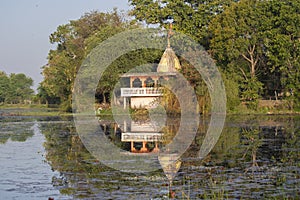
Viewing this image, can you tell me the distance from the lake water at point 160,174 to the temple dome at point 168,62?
83.1 ft

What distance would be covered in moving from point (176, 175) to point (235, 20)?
103 ft

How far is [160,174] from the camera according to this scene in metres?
13.1

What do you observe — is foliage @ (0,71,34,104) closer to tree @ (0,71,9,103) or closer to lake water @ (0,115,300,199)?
tree @ (0,71,9,103)

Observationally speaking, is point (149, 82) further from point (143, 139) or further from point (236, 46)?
point (143, 139)

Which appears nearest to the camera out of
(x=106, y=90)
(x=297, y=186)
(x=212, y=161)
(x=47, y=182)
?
(x=297, y=186)

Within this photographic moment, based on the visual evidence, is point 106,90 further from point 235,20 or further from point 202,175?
point 202,175

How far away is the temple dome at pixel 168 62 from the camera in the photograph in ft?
152

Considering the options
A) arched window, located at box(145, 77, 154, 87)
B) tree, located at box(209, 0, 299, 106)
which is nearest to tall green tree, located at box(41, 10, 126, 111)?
arched window, located at box(145, 77, 154, 87)

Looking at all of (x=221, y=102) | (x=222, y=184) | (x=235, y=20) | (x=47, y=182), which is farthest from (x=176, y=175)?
(x=235, y=20)

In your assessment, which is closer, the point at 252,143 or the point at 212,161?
the point at 212,161

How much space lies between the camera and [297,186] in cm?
1092

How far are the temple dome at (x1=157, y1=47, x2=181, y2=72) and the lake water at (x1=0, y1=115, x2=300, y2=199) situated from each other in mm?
25327

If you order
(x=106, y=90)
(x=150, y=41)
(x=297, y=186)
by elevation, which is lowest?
(x=297, y=186)

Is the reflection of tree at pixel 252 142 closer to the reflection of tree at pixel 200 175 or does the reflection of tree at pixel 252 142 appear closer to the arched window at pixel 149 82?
the reflection of tree at pixel 200 175
